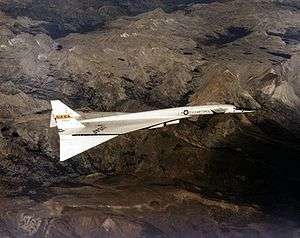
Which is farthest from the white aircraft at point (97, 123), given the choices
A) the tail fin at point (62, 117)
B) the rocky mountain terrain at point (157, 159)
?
the rocky mountain terrain at point (157, 159)

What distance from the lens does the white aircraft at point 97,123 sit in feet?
316

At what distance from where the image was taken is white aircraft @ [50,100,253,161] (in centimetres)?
9638

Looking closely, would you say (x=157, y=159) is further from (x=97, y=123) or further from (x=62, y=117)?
(x=62, y=117)

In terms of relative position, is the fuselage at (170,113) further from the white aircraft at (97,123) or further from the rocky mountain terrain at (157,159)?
the rocky mountain terrain at (157,159)

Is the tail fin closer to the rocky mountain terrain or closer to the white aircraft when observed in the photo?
the white aircraft

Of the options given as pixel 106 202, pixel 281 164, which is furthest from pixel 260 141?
pixel 106 202

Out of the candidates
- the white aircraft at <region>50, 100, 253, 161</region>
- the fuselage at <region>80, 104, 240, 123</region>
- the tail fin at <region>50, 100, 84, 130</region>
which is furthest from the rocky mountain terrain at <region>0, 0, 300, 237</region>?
the tail fin at <region>50, 100, 84, 130</region>

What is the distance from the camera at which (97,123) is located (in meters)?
103

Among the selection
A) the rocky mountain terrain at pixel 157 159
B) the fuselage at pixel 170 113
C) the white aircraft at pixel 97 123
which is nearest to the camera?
the white aircraft at pixel 97 123

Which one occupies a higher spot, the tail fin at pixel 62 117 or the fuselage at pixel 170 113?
the tail fin at pixel 62 117

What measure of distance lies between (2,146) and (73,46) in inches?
2458

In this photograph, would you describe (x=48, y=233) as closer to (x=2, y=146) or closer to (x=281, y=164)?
(x=2, y=146)

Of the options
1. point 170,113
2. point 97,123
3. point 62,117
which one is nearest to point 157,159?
point 170,113

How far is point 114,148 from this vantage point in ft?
513
